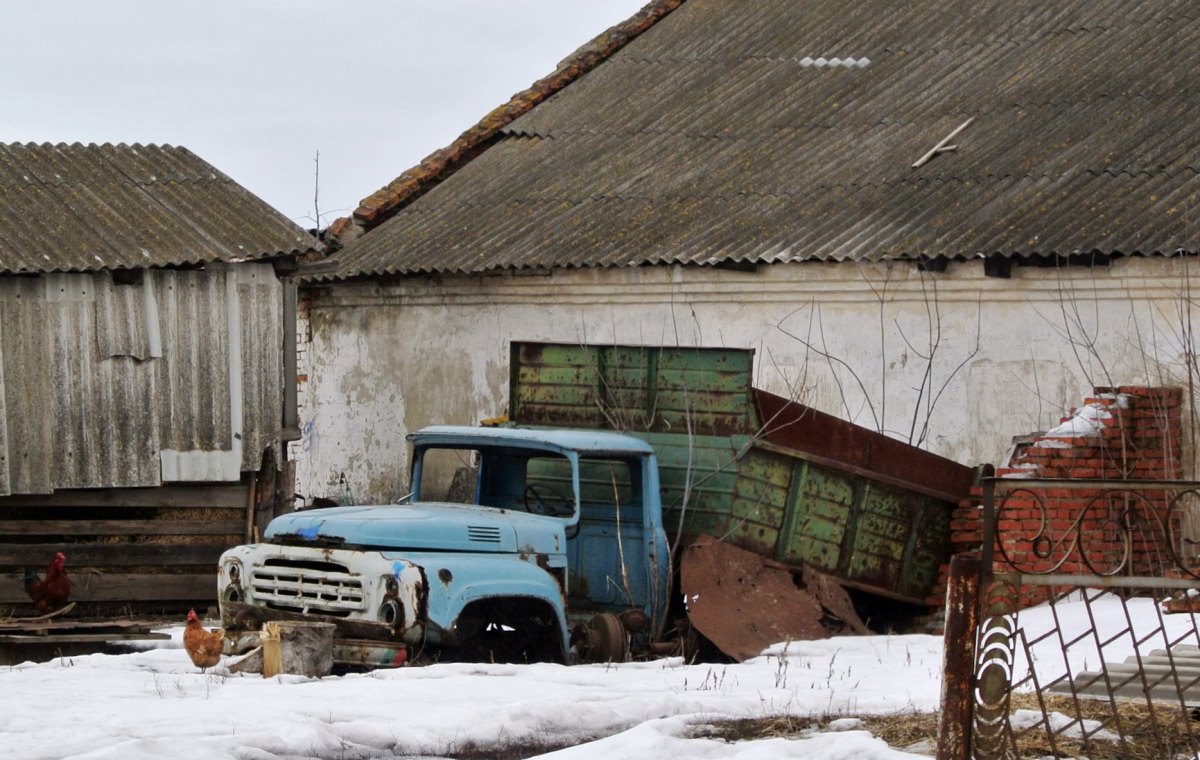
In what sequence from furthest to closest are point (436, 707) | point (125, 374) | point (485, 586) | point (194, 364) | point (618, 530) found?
point (194, 364) → point (125, 374) → point (618, 530) → point (485, 586) → point (436, 707)

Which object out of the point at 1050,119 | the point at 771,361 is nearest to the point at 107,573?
the point at 771,361

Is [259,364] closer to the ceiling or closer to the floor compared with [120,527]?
closer to the ceiling

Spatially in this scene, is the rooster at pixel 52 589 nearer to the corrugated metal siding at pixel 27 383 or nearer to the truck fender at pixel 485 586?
the corrugated metal siding at pixel 27 383

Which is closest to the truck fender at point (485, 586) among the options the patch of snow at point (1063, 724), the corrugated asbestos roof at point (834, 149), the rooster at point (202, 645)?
the rooster at point (202, 645)

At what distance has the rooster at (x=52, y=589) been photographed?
12.0 meters

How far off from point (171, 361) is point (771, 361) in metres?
5.25

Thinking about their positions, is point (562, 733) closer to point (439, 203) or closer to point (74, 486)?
point (74, 486)

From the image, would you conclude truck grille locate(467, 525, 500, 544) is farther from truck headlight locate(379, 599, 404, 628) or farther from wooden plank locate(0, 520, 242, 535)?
wooden plank locate(0, 520, 242, 535)

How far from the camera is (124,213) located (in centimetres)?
1370

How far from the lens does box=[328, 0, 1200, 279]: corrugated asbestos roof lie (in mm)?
14234

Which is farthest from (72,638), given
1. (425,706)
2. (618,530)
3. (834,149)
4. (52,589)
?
(834,149)

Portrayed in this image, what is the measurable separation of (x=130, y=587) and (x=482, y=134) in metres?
8.20

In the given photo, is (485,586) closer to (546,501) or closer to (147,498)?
(546,501)

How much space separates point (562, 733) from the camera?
7457 millimetres
